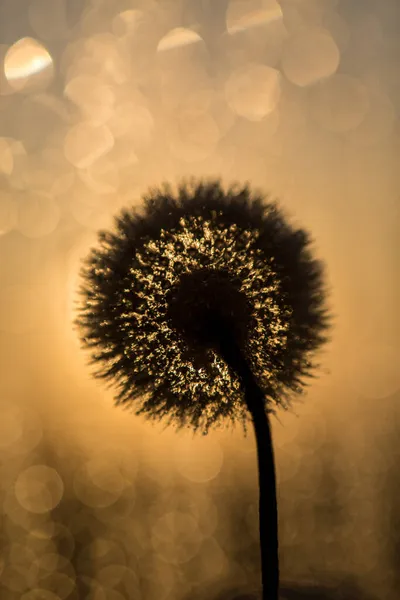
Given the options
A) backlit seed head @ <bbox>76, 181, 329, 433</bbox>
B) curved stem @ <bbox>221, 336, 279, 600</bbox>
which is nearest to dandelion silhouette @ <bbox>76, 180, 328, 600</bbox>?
backlit seed head @ <bbox>76, 181, 329, 433</bbox>

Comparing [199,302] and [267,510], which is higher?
[199,302]

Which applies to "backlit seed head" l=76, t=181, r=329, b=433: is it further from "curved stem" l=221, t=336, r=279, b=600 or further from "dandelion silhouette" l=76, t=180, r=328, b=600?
"curved stem" l=221, t=336, r=279, b=600

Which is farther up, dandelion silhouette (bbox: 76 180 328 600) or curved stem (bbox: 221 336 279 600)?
dandelion silhouette (bbox: 76 180 328 600)

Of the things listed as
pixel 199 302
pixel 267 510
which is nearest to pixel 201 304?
pixel 199 302

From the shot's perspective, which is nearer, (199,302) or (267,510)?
(267,510)

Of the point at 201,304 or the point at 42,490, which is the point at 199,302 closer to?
the point at 201,304

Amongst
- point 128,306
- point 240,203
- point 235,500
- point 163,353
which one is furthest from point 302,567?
point 240,203

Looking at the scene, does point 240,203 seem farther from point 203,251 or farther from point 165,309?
point 165,309

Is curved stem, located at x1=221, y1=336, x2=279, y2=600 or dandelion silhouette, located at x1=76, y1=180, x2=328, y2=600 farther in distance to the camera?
dandelion silhouette, located at x1=76, y1=180, x2=328, y2=600

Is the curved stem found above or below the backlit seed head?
below
